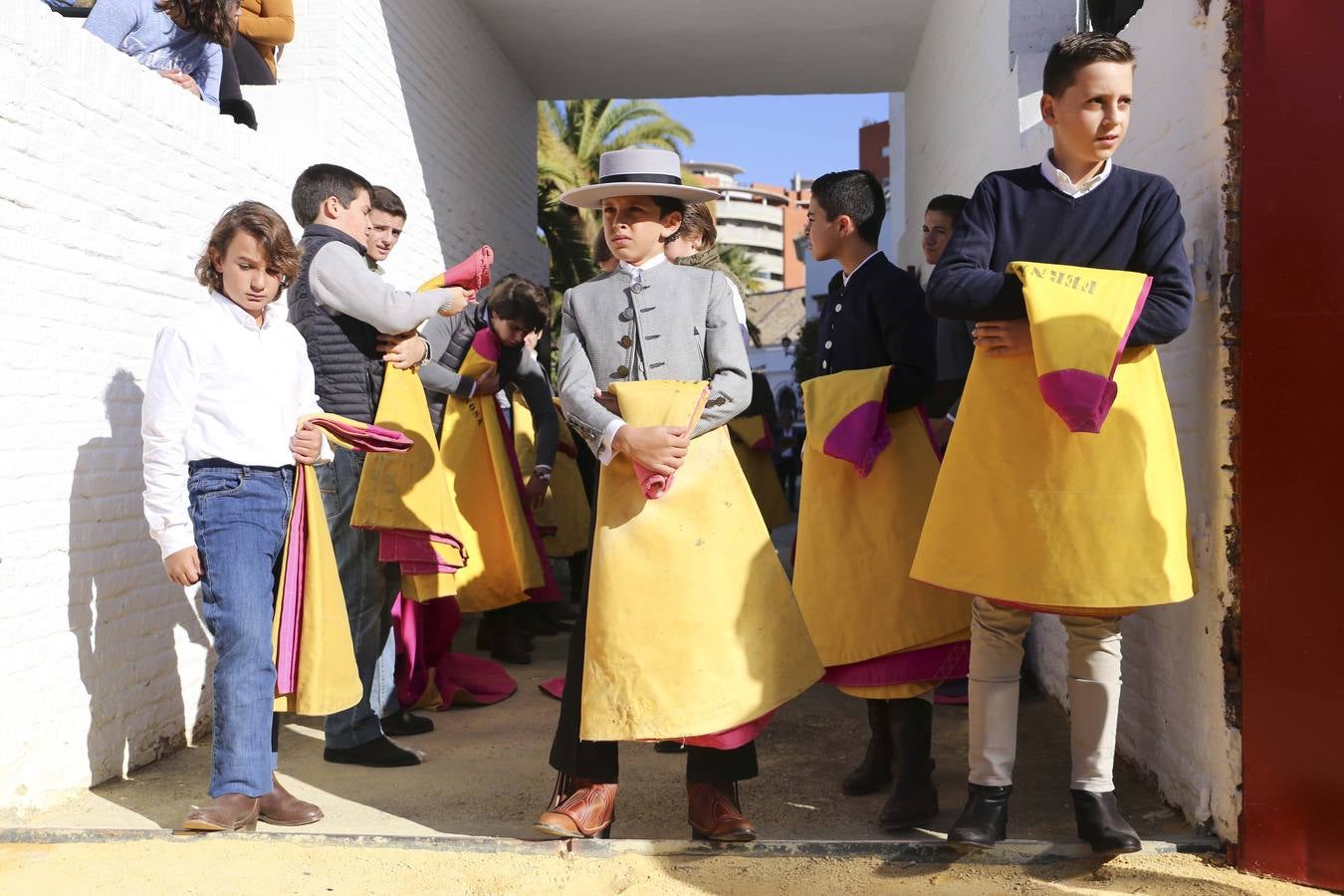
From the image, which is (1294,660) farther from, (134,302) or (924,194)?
(924,194)

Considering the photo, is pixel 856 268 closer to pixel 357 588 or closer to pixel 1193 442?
pixel 1193 442

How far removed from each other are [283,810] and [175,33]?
129 inches

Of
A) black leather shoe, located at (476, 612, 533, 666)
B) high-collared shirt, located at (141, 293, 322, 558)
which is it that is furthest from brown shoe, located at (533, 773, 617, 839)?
black leather shoe, located at (476, 612, 533, 666)

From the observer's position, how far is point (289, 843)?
3.10m

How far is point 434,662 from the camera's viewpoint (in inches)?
198

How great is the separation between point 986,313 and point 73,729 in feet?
9.38

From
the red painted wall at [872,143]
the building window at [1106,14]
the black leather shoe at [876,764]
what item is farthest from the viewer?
the red painted wall at [872,143]

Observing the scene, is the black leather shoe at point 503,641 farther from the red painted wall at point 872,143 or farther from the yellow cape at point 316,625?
the red painted wall at point 872,143

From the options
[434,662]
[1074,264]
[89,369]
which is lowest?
[434,662]

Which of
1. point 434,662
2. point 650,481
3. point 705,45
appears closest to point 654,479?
point 650,481

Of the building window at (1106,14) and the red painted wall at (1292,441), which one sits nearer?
the red painted wall at (1292,441)

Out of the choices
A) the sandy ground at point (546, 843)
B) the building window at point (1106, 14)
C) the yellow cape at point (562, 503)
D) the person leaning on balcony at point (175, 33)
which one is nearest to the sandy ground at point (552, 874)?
the sandy ground at point (546, 843)

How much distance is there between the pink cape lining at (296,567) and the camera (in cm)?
338

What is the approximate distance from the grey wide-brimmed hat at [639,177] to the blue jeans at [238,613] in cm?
121
